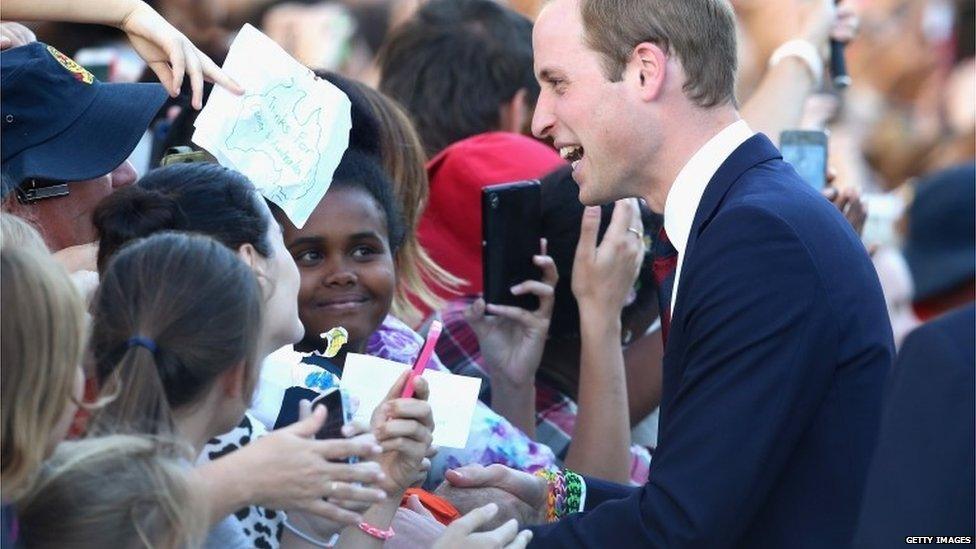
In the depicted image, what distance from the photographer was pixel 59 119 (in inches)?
114

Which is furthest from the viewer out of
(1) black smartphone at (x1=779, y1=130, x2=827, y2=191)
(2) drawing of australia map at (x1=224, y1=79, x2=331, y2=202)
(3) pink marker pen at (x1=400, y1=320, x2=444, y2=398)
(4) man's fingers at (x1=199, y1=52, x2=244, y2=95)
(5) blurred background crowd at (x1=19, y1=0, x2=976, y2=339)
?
(5) blurred background crowd at (x1=19, y1=0, x2=976, y2=339)

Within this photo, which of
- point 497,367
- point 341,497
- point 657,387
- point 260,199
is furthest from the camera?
point 657,387

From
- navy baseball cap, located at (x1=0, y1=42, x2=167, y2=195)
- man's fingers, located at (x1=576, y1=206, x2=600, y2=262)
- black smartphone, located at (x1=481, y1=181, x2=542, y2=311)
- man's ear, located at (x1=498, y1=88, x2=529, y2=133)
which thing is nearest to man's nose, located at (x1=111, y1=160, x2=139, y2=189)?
navy baseball cap, located at (x1=0, y1=42, x2=167, y2=195)

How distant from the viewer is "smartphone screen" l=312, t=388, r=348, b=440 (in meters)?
2.39

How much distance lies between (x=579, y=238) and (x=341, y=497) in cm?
165

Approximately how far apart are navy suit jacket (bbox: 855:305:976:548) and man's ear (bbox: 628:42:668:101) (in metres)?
0.85

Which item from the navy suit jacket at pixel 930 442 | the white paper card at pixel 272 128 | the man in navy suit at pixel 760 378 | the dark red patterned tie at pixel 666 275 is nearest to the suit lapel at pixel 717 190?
the man in navy suit at pixel 760 378

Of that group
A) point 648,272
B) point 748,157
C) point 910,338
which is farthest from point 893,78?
point 910,338

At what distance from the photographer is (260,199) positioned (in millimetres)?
2736

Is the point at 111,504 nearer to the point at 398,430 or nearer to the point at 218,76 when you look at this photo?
the point at 398,430

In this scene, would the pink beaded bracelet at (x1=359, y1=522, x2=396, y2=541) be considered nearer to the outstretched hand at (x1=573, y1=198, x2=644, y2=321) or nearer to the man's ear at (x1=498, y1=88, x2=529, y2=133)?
the outstretched hand at (x1=573, y1=198, x2=644, y2=321)

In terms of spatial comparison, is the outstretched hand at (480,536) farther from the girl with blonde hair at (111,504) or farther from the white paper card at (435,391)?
the girl with blonde hair at (111,504)

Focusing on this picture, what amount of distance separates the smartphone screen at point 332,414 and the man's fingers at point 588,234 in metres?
1.17

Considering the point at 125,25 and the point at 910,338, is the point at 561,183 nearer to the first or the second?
the point at 125,25
